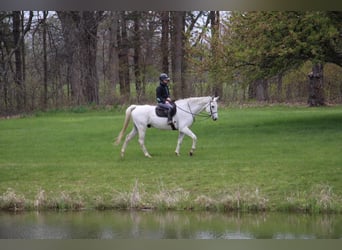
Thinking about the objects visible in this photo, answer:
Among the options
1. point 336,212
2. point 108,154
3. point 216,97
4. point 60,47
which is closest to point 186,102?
point 216,97

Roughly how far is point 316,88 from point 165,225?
2.54 meters

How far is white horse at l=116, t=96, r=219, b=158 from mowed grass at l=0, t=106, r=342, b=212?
0.08m

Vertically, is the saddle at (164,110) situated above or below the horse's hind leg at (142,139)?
above

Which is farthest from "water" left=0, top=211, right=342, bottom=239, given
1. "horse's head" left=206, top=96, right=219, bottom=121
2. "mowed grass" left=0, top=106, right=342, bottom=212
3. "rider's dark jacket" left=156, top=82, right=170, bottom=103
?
"rider's dark jacket" left=156, top=82, right=170, bottom=103

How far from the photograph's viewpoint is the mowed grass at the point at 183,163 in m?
7.36

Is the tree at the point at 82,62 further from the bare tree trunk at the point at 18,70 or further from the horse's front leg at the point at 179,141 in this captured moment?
the horse's front leg at the point at 179,141

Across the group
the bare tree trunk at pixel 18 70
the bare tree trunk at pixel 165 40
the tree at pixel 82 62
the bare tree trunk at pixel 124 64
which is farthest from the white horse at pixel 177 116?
the bare tree trunk at pixel 18 70

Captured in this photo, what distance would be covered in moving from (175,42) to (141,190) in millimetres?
1879

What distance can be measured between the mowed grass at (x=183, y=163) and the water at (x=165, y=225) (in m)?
0.12

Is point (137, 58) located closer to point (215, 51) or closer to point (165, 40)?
point (165, 40)

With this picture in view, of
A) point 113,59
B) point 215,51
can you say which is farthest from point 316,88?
point 113,59

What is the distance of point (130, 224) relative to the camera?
7.11m

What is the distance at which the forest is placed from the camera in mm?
8031
